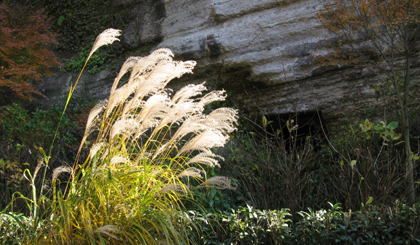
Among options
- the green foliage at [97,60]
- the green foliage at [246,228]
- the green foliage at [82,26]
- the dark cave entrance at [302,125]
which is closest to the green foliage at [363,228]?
the green foliage at [246,228]

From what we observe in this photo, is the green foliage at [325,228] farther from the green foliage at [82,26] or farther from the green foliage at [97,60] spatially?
the green foliage at [82,26]

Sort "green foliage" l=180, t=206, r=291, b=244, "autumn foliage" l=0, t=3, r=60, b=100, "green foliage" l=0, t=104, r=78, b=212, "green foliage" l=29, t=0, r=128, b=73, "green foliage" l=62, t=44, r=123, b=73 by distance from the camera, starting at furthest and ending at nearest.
A: "green foliage" l=29, t=0, r=128, b=73 → "green foliage" l=62, t=44, r=123, b=73 → "autumn foliage" l=0, t=3, r=60, b=100 → "green foliage" l=0, t=104, r=78, b=212 → "green foliage" l=180, t=206, r=291, b=244

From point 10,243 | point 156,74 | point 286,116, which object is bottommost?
point 286,116

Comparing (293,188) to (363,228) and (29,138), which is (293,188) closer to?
(363,228)

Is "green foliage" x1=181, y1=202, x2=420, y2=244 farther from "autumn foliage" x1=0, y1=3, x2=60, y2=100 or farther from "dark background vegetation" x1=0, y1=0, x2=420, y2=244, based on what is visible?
"autumn foliage" x1=0, y1=3, x2=60, y2=100

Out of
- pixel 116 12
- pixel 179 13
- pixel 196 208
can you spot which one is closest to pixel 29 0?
pixel 116 12

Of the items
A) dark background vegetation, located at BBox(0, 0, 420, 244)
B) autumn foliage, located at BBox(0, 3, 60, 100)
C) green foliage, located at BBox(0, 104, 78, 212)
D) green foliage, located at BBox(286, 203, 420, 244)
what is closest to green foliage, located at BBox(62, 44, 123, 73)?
autumn foliage, located at BBox(0, 3, 60, 100)

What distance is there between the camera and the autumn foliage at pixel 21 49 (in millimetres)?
5196

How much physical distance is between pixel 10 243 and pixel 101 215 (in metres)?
1.11

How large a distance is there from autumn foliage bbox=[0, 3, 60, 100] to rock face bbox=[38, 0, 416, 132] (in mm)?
2205

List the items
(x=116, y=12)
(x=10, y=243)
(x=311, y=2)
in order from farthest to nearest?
(x=116, y=12)
(x=311, y=2)
(x=10, y=243)

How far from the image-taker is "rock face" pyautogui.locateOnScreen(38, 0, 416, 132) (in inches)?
207

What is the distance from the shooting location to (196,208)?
10.7 feet

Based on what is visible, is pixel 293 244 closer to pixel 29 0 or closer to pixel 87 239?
pixel 87 239
